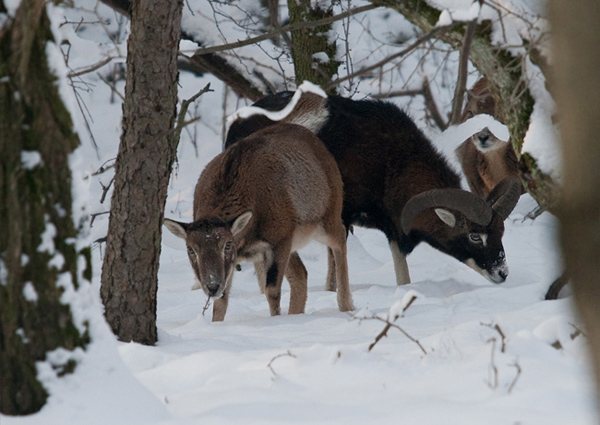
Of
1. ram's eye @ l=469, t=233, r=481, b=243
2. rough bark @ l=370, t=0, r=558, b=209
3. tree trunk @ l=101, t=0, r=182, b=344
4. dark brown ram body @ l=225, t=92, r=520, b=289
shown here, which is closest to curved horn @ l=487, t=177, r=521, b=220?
dark brown ram body @ l=225, t=92, r=520, b=289

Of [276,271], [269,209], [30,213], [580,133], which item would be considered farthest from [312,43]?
[580,133]

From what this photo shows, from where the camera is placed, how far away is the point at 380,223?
9.79 metres

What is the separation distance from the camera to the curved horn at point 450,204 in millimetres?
8680

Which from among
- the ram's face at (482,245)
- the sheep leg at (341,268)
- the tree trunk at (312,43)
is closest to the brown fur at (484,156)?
the ram's face at (482,245)

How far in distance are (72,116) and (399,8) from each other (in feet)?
9.49

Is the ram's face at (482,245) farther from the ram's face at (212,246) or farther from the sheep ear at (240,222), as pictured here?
the ram's face at (212,246)

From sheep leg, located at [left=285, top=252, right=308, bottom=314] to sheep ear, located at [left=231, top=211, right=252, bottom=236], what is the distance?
1.07m

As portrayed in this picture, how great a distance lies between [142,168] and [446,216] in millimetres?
4807

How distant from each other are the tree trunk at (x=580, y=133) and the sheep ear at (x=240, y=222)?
185 inches

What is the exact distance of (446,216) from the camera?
9.20m

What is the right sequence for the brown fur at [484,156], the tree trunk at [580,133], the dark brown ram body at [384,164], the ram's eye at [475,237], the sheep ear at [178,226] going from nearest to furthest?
the tree trunk at [580,133] < the sheep ear at [178,226] < the ram's eye at [475,237] < the dark brown ram body at [384,164] < the brown fur at [484,156]

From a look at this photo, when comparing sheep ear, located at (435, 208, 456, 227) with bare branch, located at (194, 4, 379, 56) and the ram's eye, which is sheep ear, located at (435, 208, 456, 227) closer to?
the ram's eye

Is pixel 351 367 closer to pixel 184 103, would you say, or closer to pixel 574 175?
pixel 574 175

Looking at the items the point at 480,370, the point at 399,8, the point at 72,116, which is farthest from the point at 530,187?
the point at 72,116
